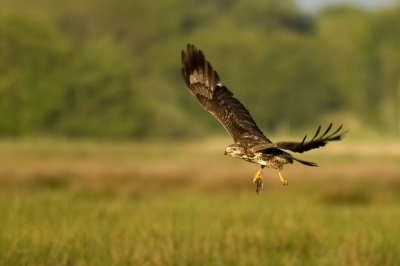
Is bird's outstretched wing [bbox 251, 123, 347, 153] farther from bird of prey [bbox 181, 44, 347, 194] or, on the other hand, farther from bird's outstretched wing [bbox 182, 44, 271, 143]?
bird's outstretched wing [bbox 182, 44, 271, 143]

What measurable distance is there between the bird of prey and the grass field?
186 centimetres

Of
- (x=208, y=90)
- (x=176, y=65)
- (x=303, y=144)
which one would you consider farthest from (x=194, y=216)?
(x=176, y=65)

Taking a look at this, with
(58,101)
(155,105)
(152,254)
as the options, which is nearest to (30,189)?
(152,254)

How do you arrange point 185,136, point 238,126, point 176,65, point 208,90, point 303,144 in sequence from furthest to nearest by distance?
point 176,65
point 185,136
point 208,90
point 238,126
point 303,144

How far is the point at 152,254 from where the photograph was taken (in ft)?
27.6

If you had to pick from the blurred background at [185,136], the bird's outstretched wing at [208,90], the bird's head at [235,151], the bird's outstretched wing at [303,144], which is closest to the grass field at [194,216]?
the blurred background at [185,136]

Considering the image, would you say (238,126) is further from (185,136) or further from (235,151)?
(185,136)

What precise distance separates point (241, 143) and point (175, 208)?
7.76m

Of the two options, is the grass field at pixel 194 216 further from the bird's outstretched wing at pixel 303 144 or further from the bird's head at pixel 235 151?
the bird's outstretched wing at pixel 303 144

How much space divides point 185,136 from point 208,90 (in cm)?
3837

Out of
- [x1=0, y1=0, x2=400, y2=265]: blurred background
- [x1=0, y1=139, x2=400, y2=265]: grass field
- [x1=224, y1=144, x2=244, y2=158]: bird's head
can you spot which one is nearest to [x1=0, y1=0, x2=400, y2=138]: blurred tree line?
[x1=0, y1=0, x2=400, y2=265]: blurred background

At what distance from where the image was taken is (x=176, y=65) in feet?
201

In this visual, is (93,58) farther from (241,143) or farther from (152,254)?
(241,143)

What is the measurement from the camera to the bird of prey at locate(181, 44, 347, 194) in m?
4.75
